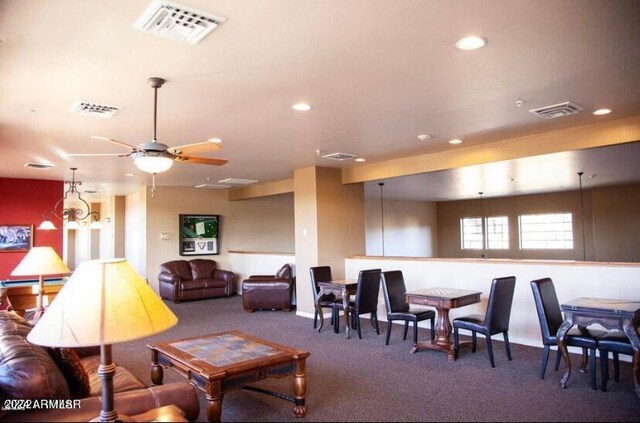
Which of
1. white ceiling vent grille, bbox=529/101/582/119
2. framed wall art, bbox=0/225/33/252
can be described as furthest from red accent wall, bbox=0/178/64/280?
white ceiling vent grille, bbox=529/101/582/119

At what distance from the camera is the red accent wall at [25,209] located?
793 cm

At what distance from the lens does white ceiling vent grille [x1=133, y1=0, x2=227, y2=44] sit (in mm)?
2432

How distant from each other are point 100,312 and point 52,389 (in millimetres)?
827

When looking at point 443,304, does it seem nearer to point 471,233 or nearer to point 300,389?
point 300,389

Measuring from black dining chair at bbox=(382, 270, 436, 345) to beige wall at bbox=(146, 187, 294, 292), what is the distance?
5.64 meters

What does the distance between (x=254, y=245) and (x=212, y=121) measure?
7.26 meters

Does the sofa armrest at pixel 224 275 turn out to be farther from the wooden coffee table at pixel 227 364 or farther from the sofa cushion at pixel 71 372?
the sofa cushion at pixel 71 372

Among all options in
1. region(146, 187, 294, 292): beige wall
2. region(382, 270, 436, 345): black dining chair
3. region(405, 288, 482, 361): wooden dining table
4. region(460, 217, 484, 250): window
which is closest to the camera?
region(405, 288, 482, 361): wooden dining table

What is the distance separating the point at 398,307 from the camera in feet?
18.5

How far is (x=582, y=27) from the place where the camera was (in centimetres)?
272

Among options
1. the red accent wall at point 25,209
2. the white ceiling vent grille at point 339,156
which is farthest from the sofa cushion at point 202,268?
the white ceiling vent grille at point 339,156

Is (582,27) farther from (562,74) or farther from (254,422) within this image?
(254,422)

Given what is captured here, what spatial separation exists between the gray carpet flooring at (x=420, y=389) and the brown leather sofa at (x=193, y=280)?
365 cm

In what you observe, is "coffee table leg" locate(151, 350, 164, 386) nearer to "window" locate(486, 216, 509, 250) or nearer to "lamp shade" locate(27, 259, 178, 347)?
"lamp shade" locate(27, 259, 178, 347)
